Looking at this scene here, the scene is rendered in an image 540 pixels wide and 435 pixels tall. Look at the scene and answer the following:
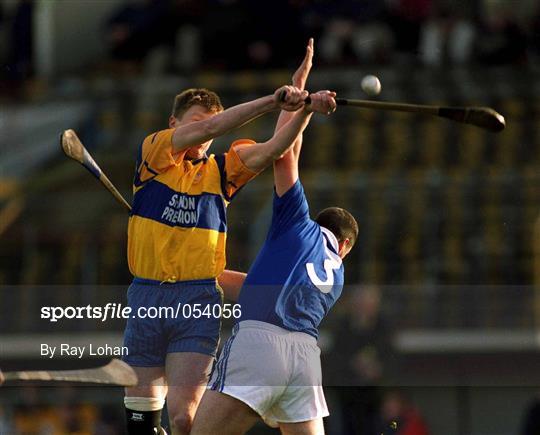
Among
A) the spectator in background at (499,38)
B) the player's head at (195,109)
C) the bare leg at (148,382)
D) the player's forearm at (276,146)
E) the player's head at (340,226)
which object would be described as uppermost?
the spectator in background at (499,38)

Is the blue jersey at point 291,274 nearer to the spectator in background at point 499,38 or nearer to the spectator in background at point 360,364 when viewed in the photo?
the spectator in background at point 360,364

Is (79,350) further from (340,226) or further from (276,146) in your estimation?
(276,146)

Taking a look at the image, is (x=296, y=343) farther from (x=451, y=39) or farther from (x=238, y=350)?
(x=451, y=39)

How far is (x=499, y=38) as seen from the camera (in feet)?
25.1

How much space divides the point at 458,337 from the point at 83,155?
6.83ft

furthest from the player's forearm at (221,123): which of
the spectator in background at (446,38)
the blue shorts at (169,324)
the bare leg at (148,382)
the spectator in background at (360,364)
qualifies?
the spectator in background at (446,38)

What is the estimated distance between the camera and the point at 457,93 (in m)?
7.72

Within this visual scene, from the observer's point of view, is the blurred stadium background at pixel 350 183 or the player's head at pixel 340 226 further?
the blurred stadium background at pixel 350 183

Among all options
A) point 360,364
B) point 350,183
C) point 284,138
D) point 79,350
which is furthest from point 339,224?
point 350,183

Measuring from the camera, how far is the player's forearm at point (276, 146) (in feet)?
14.6

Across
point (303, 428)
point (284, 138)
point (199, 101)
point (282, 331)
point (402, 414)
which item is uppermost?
point (199, 101)

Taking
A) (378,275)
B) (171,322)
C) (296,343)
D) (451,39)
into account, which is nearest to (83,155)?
(171,322)

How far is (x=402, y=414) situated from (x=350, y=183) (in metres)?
1.35

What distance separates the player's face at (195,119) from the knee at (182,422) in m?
0.81
